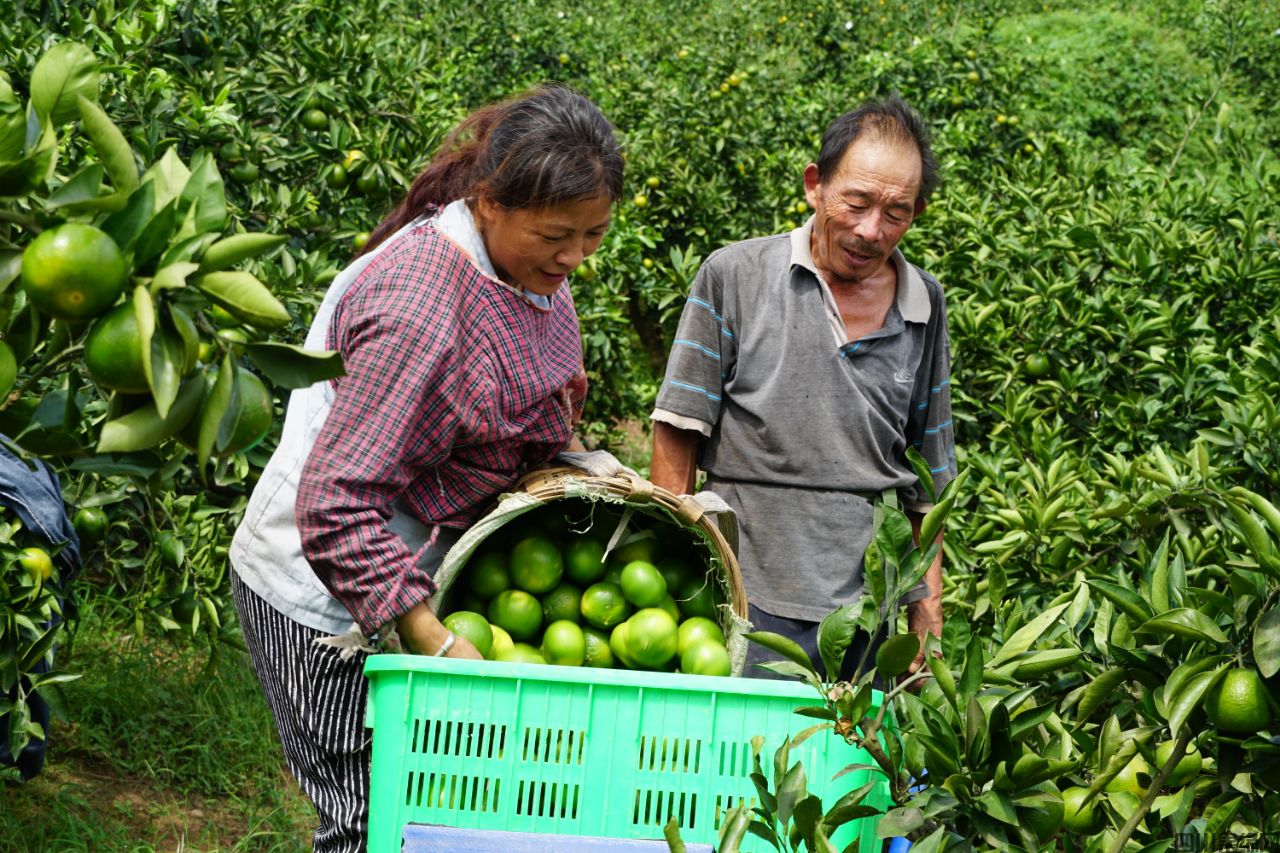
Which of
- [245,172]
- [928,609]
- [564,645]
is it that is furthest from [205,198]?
[245,172]

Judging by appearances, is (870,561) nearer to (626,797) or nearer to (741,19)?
(626,797)

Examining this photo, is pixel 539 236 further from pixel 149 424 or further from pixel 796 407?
pixel 149 424

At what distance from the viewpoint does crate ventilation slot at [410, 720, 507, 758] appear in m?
1.59

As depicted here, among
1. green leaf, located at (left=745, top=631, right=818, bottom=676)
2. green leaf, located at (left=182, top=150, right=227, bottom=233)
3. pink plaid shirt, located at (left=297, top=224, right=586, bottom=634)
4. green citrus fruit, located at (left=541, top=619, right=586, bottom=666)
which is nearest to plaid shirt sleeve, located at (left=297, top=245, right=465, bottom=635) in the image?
pink plaid shirt, located at (left=297, top=224, right=586, bottom=634)

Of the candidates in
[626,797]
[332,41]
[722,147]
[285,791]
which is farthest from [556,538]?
[722,147]

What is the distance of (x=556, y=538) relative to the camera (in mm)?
2078

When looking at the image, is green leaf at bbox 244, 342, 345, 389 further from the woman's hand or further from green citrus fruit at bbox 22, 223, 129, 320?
the woman's hand

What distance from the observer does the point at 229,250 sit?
3.22 ft

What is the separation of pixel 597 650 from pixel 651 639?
14 cm

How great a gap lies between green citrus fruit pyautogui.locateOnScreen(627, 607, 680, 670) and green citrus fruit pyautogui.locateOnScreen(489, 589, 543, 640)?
15cm

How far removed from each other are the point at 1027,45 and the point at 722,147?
17.5 ft

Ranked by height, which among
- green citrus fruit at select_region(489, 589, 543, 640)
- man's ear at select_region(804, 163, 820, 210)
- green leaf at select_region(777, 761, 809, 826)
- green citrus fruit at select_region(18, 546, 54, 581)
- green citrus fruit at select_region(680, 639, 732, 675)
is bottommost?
green citrus fruit at select_region(18, 546, 54, 581)

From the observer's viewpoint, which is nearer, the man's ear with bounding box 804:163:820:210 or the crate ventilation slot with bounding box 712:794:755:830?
the crate ventilation slot with bounding box 712:794:755:830

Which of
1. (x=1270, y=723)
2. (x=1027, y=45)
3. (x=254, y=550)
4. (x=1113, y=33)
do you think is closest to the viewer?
(x=1270, y=723)
